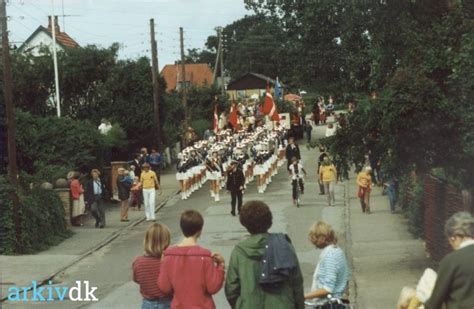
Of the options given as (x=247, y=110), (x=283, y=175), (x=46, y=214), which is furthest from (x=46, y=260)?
(x=247, y=110)

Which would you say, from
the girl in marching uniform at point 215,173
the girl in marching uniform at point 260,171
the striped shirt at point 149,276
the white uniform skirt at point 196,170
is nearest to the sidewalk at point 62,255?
the girl in marching uniform at point 215,173

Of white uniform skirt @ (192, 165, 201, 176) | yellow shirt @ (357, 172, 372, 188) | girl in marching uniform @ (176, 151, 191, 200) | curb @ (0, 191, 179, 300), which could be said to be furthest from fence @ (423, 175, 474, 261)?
white uniform skirt @ (192, 165, 201, 176)

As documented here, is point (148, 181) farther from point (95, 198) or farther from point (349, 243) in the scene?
point (349, 243)

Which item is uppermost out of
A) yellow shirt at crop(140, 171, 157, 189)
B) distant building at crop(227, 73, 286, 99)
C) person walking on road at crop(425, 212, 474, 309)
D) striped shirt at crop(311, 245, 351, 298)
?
distant building at crop(227, 73, 286, 99)

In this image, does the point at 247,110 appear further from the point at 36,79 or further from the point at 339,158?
the point at 339,158

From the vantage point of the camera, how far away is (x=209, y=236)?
25891 millimetres

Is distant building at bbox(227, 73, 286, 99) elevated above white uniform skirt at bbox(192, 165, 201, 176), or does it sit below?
above

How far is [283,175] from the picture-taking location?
42.9m

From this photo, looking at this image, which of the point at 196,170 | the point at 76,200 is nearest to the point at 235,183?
the point at 76,200

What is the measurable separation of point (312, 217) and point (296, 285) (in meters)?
21.1

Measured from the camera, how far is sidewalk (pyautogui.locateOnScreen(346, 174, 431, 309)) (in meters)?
16.3

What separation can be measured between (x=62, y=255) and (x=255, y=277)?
16053 mm

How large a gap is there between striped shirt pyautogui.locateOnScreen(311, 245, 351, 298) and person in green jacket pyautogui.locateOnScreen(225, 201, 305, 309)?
115 centimetres

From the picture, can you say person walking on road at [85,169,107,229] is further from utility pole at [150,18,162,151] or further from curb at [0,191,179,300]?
utility pole at [150,18,162,151]
